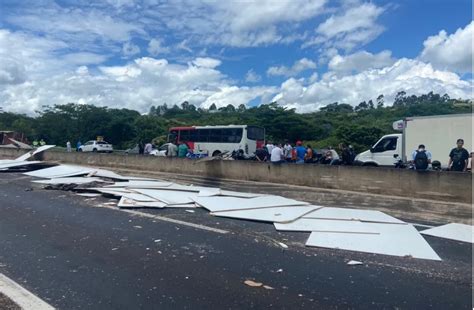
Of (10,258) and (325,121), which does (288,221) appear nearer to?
(10,258)

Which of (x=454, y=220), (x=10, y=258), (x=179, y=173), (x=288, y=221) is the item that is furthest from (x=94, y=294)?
(x=179, y=173)

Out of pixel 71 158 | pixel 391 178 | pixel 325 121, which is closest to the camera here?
pixel 391 178

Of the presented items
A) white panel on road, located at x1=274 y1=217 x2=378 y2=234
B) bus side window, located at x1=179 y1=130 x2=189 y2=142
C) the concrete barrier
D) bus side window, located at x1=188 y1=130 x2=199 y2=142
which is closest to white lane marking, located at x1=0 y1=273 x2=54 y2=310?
white panel on road, located at x1=274 y1=217 x2=378 y2=234

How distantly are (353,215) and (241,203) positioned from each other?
282cm

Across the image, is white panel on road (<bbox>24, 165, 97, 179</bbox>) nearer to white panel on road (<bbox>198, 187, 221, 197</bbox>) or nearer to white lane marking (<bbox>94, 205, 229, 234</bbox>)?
white panel on road (<bbox>198, 187, 221, 197</bbox>)

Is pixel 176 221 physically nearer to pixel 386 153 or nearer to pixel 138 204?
pixel 138 204

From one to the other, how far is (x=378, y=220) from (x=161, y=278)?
512cm

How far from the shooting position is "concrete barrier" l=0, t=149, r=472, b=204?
913 centimetres

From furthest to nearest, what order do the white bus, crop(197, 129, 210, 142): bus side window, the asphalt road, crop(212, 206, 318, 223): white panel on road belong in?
crop(197, 129, 210, 142): bus side window → the white bus → crop(212, 206, 318, 223): white panel on road → the asphalt road

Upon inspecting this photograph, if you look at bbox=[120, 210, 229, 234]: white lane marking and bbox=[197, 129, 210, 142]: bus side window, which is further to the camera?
bbox=[197, 129, 210, 142]: bus side window

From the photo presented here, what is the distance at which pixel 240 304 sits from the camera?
436cm

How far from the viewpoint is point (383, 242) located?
687 cm

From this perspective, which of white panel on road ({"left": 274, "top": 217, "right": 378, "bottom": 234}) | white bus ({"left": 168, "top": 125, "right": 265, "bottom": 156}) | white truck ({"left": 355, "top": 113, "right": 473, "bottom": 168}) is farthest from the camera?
white bus ({"left": 168, "top": 125, "right": 265, "bottom": 156})

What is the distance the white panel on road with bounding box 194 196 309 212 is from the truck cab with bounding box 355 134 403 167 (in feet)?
26.9
